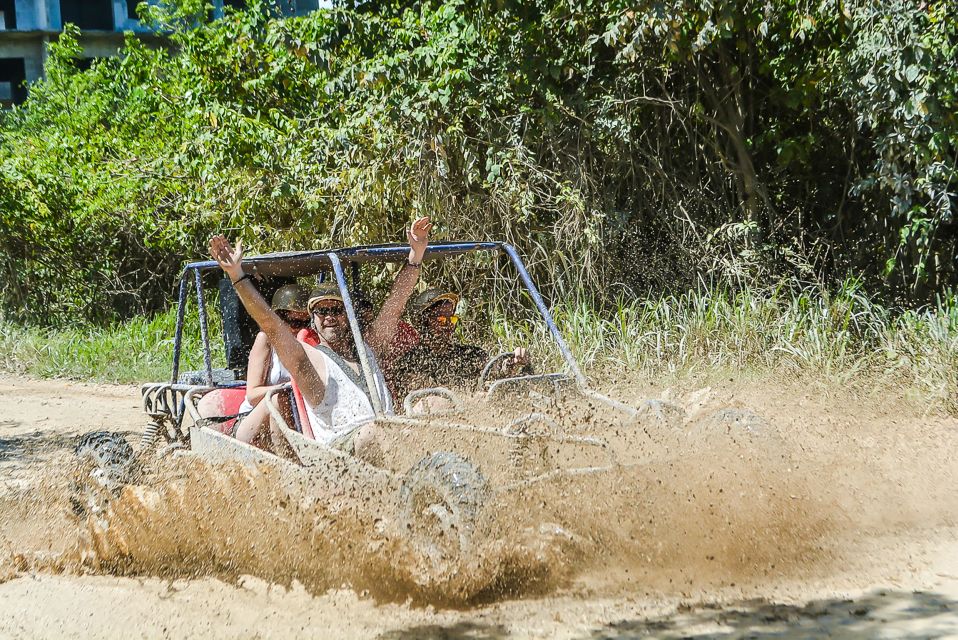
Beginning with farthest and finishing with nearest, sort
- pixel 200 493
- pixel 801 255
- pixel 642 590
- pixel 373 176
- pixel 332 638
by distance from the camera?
pixel 373 176
pixel 801 255
pixel 200 493
pixel 642 590
pixel 332 638

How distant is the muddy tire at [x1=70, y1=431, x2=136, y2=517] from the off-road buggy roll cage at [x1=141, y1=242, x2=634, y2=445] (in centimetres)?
40

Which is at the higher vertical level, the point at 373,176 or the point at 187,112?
the point at 187,112

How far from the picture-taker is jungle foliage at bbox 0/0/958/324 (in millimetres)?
7566

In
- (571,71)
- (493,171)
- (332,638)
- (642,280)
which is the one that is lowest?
(332,638)

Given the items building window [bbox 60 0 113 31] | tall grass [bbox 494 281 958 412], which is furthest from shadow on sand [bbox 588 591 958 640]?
building window [bbox 60 0 113 31]

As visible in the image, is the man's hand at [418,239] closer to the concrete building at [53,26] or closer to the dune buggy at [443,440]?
the dune buggy at [443,440]

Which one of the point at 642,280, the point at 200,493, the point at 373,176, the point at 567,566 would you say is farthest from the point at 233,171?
the point at 567,566

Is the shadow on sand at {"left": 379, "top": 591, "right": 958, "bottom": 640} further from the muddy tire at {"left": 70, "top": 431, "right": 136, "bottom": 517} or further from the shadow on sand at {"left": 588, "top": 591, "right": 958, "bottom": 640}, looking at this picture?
the muddy tire at {"left": 70, "top": 431, "right": 136, "bottom": 517}

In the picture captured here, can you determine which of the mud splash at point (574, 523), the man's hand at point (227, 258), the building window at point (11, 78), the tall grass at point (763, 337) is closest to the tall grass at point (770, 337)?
the tall grass at point (763, 337)

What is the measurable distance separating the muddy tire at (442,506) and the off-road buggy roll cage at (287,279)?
0.54 metres

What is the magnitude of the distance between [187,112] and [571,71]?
15.8ft

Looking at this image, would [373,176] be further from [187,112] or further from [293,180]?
[187,112]

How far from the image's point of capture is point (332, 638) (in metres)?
3.71

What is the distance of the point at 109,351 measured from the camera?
12867mm
